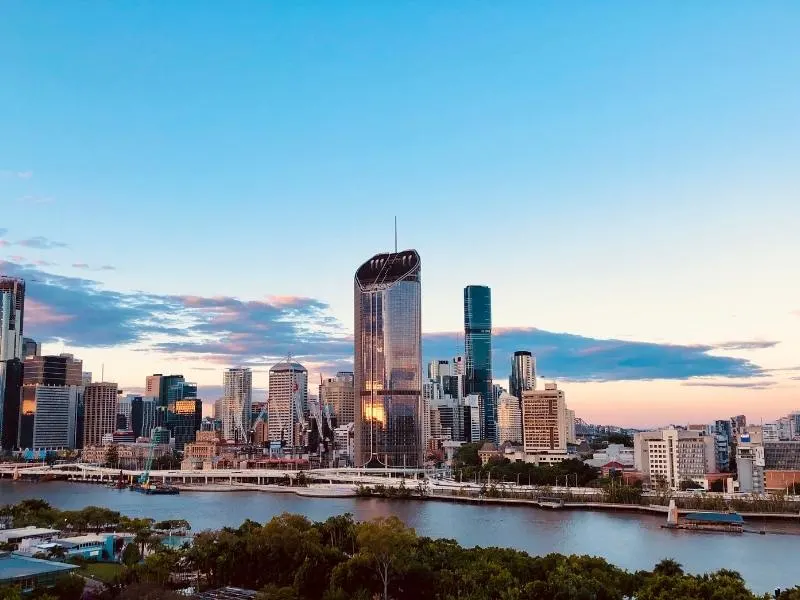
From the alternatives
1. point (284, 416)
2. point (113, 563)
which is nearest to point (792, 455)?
point (113, 563)

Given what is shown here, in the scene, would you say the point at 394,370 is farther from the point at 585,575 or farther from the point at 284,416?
the point at 585,575

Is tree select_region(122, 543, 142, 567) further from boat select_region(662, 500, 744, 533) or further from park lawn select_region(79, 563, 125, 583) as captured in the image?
boat select_region(662, 500, 744, 533)

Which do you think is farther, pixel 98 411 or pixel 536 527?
pixel 98 411

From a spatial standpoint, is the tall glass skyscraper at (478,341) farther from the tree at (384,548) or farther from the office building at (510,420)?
the tree at (384,548)

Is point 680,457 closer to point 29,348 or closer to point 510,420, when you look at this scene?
point 510,420

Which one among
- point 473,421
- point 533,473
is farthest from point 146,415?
point 533,473

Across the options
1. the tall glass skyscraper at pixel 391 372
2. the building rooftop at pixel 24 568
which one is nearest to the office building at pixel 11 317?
the tall glass skyscraper at pixel 391 372

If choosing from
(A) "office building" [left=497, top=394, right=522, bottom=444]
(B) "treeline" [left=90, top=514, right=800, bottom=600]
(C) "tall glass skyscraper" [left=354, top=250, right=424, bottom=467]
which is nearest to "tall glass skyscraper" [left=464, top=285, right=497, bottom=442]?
(A) "office building" [left=497, top=394, right=522, bottom=444]
